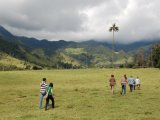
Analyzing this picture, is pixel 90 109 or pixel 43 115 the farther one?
pixel 90 109

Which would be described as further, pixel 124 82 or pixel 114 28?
pixel 114 28

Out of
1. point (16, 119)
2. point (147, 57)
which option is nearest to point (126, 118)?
point (16, 119)

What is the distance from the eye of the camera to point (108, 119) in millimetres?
26438

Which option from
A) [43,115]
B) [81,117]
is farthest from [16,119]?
[81,117]

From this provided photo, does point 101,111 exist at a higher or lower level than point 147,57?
lower

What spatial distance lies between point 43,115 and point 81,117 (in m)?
3.84

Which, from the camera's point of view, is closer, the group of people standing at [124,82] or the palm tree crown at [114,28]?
the group of people standing at [124,82]

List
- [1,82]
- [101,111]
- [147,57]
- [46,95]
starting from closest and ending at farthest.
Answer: [101,111] → [46,95] → [1,82] → [147,57]

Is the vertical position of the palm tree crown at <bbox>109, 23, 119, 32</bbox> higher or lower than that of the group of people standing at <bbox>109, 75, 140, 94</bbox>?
higher

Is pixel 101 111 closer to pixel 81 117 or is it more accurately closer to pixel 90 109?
pixel 90 109

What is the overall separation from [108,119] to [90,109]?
21.1 feet

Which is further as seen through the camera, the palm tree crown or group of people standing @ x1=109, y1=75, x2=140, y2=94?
the palm tree crown

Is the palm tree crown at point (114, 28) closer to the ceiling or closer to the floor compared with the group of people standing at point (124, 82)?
closer to the ceiling

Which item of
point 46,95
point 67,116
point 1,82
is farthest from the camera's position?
point 1,82
